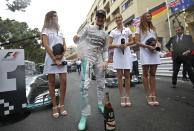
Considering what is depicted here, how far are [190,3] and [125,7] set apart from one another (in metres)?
21.1

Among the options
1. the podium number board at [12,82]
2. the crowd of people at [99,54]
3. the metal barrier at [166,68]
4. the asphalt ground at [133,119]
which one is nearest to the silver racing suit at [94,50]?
the crowd of people at [99,54]

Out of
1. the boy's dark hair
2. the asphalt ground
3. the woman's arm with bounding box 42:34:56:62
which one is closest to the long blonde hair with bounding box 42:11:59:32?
the woman's arm with bounding box 42:34:56:62

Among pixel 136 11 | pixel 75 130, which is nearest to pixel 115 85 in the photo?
pixel 75 130

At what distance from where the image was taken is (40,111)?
15.9ft

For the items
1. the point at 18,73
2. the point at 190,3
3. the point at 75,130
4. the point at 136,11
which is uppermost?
the point at 136,11

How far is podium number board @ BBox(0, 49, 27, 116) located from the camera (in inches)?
163

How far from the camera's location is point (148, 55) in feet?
16.0

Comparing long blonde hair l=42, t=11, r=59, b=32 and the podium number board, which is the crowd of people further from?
the podium number board

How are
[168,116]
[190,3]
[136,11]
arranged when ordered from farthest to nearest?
[136,11] → [190,3] → [168,116]

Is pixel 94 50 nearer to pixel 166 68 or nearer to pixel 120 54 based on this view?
pixel 120 54

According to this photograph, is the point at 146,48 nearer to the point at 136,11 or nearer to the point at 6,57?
the point at 6,57

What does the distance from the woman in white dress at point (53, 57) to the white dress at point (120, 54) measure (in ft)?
3.71

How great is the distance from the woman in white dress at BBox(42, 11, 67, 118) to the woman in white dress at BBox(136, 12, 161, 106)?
1.62 metres

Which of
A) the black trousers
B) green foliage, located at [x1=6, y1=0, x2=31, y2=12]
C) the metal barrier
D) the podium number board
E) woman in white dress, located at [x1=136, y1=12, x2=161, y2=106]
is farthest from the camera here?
green foliage, located at [x1=6, y1=0, x2=31, y2=12]
